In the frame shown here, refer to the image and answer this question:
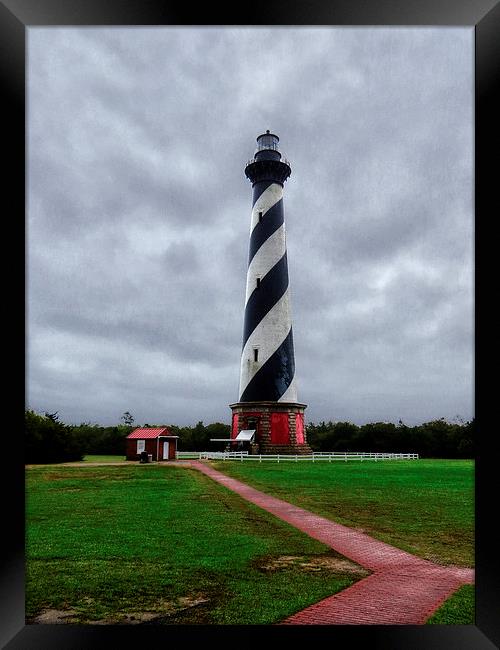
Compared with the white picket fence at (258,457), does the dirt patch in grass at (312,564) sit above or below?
above

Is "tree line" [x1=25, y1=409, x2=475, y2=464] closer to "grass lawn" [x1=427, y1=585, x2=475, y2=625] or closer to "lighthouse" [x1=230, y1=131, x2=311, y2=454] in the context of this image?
"lighthouse" [x1=230, y1=131, x2=311, y2=454]

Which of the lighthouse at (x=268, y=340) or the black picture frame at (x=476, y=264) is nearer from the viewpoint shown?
the black picture frame at (x=476, y=264)

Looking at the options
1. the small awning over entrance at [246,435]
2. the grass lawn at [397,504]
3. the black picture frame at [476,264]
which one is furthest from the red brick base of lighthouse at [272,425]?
the black picture frame at [476,264]

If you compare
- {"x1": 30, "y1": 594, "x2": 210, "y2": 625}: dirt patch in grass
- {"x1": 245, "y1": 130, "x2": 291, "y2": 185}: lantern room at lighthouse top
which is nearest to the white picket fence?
{"x1": 245, "y1": 130, "x2": 291, "y2": 185}: lantern room at lighthouse top

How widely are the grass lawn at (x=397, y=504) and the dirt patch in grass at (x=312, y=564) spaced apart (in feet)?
4.11

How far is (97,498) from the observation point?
11.5 m

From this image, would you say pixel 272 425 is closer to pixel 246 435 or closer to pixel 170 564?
pixel 246 435

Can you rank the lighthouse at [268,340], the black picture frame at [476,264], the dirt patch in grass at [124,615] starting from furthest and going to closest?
1. the lighthouse at [268,340]
2. the dirt patch in grass at [124,615]
3. the black picture frame at [476,264]

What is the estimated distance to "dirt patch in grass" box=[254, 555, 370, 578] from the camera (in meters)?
5.75

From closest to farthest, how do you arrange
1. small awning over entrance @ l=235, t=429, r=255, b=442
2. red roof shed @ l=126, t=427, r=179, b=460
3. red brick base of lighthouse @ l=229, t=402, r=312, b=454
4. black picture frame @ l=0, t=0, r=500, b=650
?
black picture frame @ l=0, t=0, r=500, b=650
red roof shed @ l=126, t=427, r=179, b=460
small awning over entrance @ l=235, t=429, r=255, b=442
red brick base of lighthouse @ l=229, t=402, r=312, b=454

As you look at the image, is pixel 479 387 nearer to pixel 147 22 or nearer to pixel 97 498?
pixel 147 22

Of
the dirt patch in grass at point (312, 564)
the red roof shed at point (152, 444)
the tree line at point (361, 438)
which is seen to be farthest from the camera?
the tree line at point (361, 438)

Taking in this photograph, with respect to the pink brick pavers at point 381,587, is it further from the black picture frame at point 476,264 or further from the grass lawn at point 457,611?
the black picture frame at point 476,264

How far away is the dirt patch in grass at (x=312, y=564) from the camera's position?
18.9 ft
